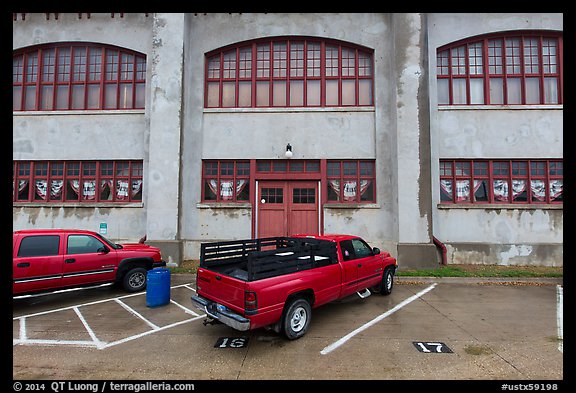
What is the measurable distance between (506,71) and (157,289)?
595 inches

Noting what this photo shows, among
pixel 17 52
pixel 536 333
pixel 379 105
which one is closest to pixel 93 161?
pixel 17 52

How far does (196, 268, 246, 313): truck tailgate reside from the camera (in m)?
4.71

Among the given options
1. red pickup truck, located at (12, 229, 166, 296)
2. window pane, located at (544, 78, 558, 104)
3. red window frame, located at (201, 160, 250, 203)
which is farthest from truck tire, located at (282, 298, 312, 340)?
window pane, located at (544, 78, 558, 104)

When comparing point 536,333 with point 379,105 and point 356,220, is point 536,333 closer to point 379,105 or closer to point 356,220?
point 356,220

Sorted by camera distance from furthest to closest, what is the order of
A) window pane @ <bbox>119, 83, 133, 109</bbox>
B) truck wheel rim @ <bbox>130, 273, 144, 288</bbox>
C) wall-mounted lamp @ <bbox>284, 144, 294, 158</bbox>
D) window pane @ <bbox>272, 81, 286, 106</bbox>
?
window pane @ <bbox>119, 83, 133, 109</bbox>, window pane @ <bbox>272, 81, 286, 106</bbox>, wall-mounted lamp @ <bbox>284, 144, 294, 158</bbox>, truck wheel rim @ <bbox>130, 273, 144, 288</bbox>

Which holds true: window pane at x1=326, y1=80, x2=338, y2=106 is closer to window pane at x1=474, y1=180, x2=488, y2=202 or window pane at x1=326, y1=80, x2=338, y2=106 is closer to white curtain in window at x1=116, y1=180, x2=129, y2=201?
window pane at x1=474, y1=180, x2=488, y2=202

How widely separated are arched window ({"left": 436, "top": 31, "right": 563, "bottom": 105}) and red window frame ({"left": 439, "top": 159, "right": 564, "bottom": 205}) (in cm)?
256

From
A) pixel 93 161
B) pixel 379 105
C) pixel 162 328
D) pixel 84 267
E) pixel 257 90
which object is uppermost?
pixel 257 90

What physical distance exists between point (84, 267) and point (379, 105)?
1136cm

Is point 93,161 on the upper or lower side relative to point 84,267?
upper

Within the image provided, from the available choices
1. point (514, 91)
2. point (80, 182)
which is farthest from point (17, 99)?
point (514, 91)

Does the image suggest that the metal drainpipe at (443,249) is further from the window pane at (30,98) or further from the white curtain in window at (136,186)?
the window pane at (30,98)

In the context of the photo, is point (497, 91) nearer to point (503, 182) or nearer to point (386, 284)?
point (503, 182)

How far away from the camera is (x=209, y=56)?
12922 mm
